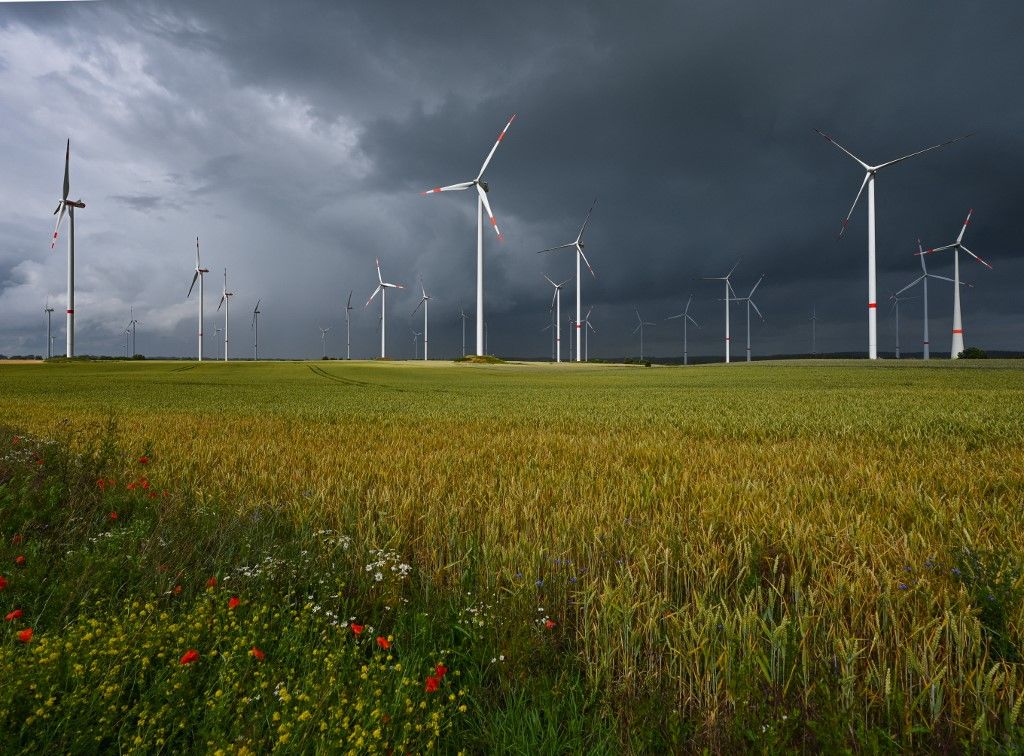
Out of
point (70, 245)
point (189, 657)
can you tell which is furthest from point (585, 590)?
point (70, 245)

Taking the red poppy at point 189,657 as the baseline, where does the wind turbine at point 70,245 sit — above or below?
above

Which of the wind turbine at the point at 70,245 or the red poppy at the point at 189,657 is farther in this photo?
the wind turbine at the point at 70,245

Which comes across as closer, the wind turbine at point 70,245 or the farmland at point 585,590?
the farmland at point 585,590

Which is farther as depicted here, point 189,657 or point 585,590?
point 585,590

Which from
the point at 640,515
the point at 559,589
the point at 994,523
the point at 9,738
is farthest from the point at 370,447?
the point at 994,523

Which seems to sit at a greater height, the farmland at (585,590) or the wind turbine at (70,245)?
the wind turbine at (70,245)

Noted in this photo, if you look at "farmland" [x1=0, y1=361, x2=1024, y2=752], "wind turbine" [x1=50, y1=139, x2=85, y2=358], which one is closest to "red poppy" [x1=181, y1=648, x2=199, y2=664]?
"farmland" [x1=0, y1=361, x2=1024, y2=752]

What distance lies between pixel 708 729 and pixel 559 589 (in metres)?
1.40

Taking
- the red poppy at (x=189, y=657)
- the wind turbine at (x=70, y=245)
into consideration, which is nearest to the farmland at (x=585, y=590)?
the red poppy at (x=189, y=657)

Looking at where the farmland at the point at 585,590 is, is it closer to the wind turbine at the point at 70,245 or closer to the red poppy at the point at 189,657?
the red poppy at the point at 189,657

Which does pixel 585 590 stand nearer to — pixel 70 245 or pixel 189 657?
pixel 189 657

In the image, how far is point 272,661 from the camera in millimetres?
2826

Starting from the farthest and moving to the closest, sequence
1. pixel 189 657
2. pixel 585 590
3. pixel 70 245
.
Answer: pixel 70 245 → pixel 585 590 → pixel 189 657

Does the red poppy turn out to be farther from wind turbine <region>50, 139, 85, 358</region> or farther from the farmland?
wind turbine <region>50, 139, 85, 358</region>
